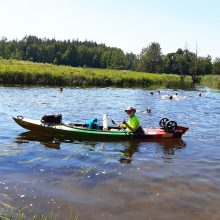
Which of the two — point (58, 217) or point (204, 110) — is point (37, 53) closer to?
point (204, 110)

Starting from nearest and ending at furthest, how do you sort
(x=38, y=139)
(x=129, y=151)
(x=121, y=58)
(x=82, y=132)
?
1. (x=129, y=151)
2. (x=82, y=132)
3. (x=38, y=139)
4. (x=121, y=58)

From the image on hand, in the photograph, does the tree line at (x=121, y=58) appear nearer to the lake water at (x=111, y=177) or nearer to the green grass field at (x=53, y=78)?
the green grass field at (x=53, y=78)

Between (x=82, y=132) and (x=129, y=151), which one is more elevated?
(x=82, y=132)

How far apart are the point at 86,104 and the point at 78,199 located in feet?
70.3

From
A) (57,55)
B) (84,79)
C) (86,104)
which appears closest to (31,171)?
(86,104)

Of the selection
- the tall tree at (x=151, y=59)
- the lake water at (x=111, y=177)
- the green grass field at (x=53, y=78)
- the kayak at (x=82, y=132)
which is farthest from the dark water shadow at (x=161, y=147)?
the tall tree at (x=151, y=59)

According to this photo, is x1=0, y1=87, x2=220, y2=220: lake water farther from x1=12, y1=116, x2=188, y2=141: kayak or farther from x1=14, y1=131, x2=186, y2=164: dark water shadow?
x1=12, y1=116, x2=188, y2=141: kayak

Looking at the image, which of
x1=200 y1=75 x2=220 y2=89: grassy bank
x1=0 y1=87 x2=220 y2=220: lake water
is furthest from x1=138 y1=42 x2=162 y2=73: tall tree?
x1=0 y1=87 x2=220 y2=220: lake water

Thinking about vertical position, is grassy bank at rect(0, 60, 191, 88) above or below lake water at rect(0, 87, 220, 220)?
above

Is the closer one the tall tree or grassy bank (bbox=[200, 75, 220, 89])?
grassy bank (bbox=[200, 75, 220, 89])

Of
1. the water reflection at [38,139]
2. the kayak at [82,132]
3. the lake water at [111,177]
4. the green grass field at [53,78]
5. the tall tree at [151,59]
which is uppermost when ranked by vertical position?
the tall tree at [151,59]

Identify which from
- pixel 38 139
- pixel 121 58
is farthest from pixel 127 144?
pixel 121 58

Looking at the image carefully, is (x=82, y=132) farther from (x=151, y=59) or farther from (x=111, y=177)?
(x=151, y=59)

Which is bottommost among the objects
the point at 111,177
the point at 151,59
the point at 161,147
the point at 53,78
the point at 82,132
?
the point at 111,177
